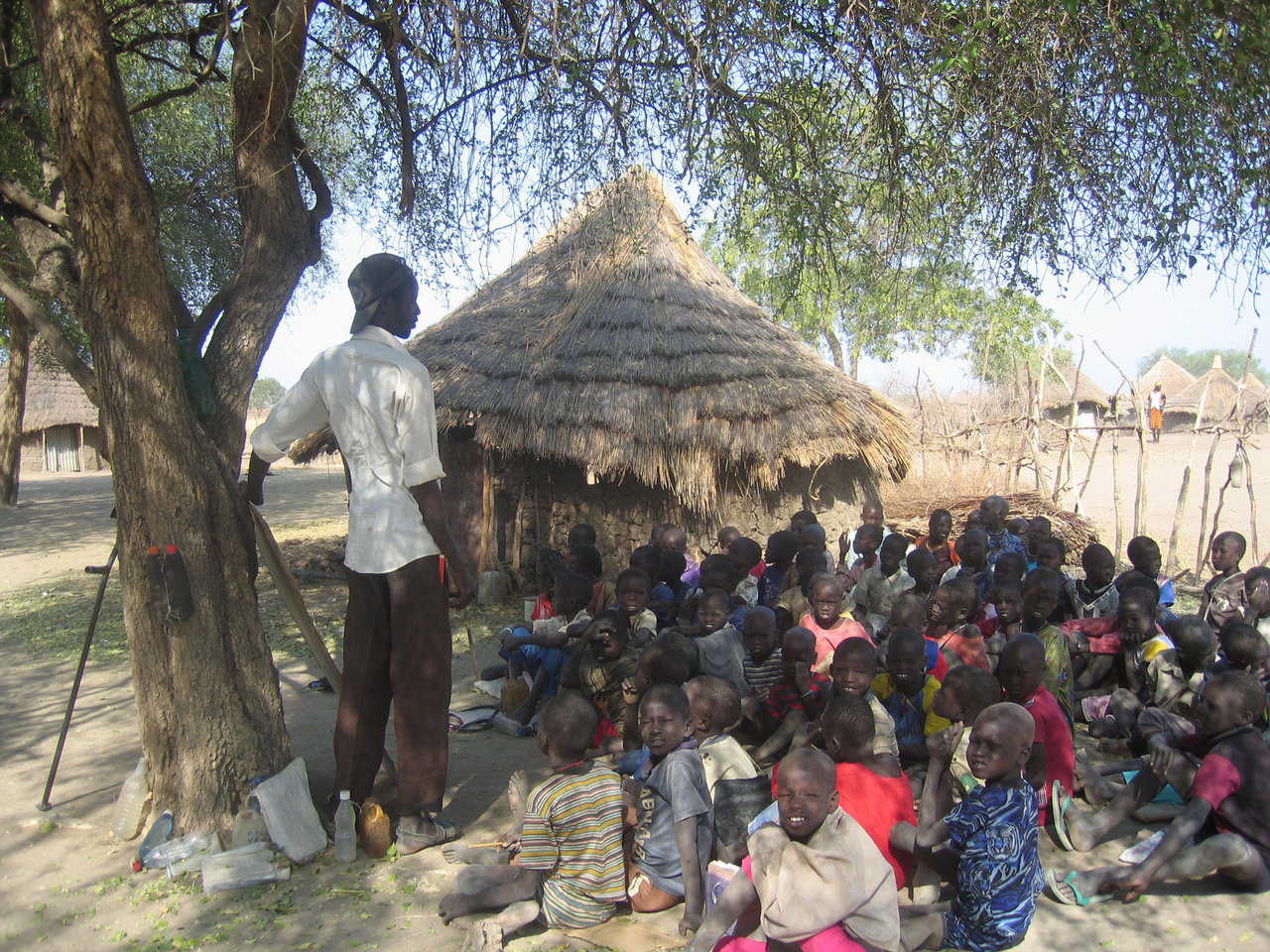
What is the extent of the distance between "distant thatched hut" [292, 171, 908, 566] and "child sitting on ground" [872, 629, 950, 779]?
3867 millimetres

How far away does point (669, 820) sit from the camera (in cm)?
326

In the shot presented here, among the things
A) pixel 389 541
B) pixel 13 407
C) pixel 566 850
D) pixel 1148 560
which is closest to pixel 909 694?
pixel 566 850

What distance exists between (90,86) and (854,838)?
3.63 m

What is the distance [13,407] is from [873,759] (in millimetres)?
17371

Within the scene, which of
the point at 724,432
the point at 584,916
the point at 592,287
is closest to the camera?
the point at 584,916

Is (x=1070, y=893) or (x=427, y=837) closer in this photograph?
(x=1070, y=893)

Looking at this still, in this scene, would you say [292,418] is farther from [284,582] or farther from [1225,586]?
[1225,586]

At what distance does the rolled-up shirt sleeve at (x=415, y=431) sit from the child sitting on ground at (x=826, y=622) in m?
2.06

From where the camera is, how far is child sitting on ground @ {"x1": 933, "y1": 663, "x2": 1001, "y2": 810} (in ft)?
11.6

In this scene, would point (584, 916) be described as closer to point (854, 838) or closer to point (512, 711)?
point (854, 838)

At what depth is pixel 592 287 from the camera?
949 centimetres

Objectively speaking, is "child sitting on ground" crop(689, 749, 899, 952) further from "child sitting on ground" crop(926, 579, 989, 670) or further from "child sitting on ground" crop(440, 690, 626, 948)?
"child sitting on ground" crop(926, 579, 989, 670)

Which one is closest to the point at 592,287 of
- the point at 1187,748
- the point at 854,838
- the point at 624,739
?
the point at 624,739

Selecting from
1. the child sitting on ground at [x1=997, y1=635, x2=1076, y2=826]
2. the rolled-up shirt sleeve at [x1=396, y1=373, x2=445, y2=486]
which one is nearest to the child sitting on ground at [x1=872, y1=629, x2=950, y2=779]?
the child sitting on ground at [x1=997, y1=635, x2=1076, y2=826]
